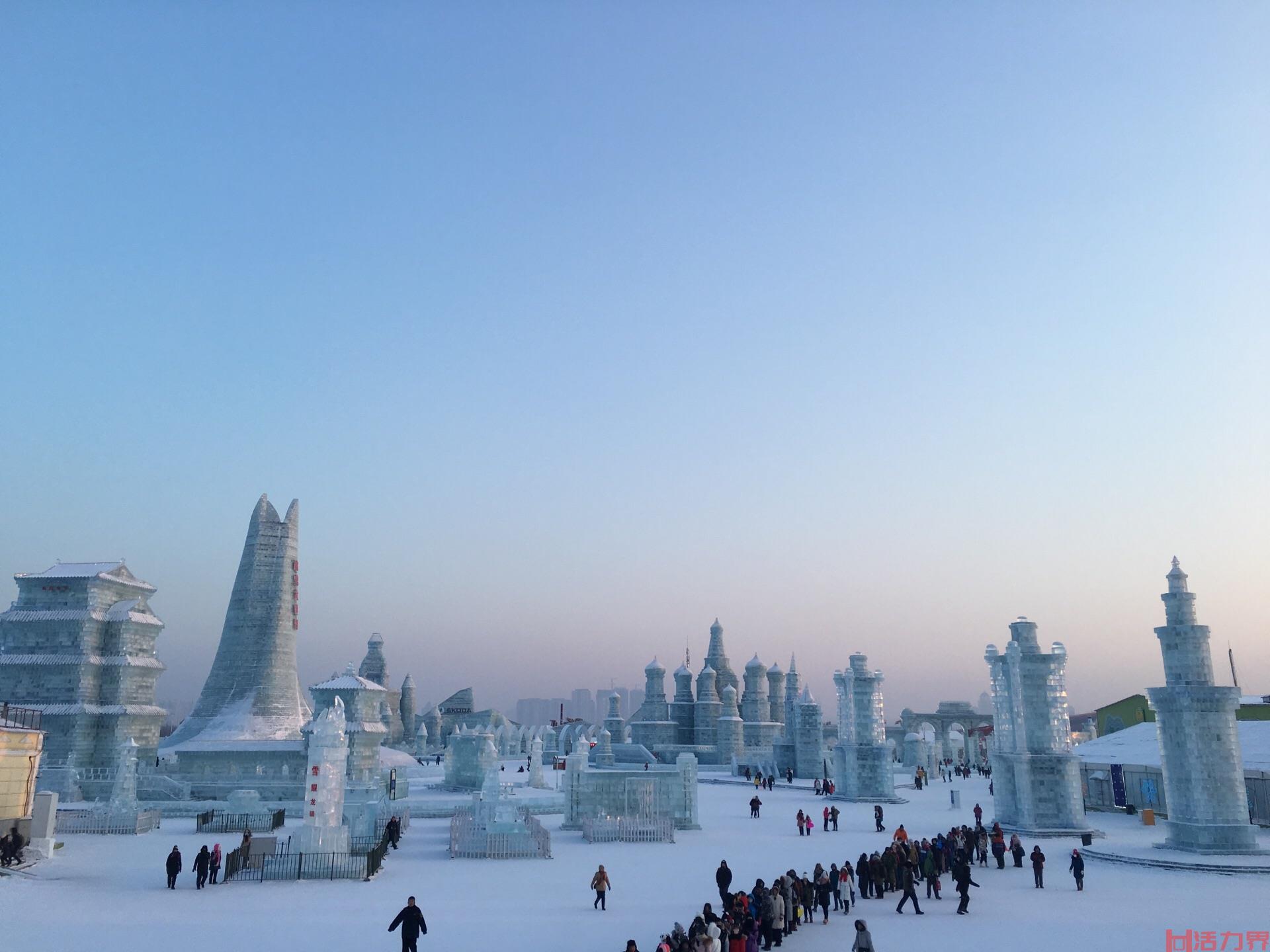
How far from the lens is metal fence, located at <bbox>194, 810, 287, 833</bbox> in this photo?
30.2m

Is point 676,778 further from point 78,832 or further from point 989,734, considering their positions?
point 989,734

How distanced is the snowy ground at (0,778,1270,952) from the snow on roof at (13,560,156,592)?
16.9 metres

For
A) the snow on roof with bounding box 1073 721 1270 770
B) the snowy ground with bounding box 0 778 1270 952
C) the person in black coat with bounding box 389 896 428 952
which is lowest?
the snowy ground with bounding box 0 778 1270 952

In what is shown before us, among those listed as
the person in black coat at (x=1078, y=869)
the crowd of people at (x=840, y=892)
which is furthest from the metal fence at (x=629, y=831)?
the person in black coat at (x=1078, y=869)

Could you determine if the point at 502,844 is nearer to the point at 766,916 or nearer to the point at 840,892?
the point at 840,892

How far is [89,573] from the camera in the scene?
4050cm

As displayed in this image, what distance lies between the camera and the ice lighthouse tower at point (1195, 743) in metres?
24.6

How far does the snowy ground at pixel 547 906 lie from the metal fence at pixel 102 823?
345 cm

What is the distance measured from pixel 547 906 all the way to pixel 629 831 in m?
10.8

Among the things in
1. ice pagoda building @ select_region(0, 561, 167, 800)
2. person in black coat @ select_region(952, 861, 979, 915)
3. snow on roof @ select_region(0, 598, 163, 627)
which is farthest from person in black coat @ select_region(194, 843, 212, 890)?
snow on roof @ select_region(0, 598, 163, 627)

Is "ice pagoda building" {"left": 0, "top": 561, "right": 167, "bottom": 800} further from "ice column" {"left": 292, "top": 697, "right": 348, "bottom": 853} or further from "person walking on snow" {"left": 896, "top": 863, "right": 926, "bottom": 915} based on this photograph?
"person walking on snow" {"left": 896, "top": 863, "right": 926, "bottom": 915}

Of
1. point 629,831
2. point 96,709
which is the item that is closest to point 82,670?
point 96,709

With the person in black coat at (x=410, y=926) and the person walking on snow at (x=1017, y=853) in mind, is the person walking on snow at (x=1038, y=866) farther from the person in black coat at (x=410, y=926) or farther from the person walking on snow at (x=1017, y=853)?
the person in black coat at (x=410, y=926)

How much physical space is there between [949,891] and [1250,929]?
5.68 metres
